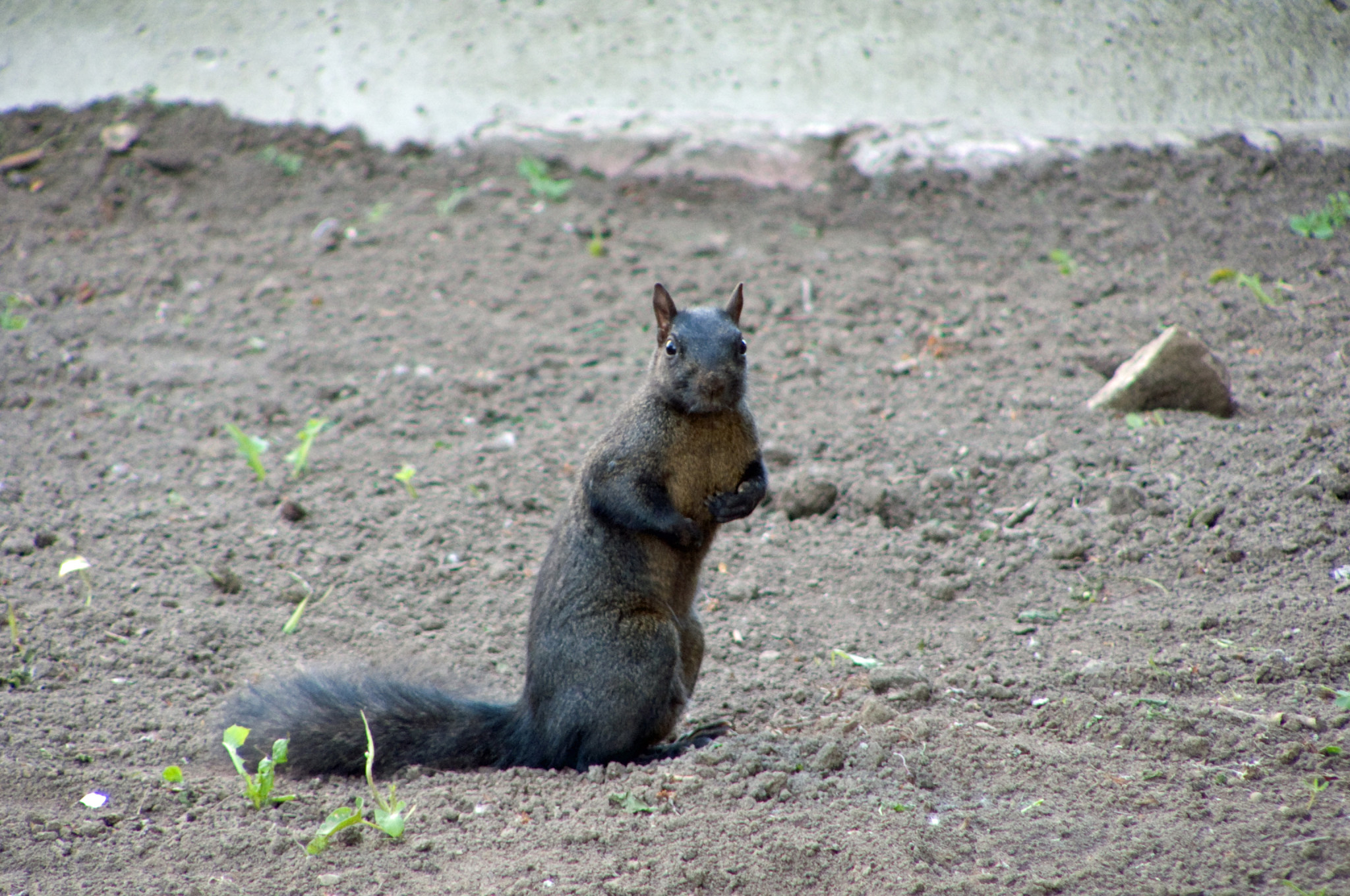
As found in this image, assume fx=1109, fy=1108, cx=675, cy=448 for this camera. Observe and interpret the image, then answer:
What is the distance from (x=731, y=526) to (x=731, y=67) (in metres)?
3.98

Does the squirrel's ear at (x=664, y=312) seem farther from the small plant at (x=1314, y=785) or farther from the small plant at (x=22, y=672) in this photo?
the small plant at (x=22, y=672)

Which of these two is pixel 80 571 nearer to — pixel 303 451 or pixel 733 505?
pixel 303 451

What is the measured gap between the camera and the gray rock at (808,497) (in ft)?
15.7

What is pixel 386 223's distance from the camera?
736 centimetres

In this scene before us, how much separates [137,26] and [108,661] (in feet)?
19.7

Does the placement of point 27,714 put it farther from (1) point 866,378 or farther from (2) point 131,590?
(1) point 866,378

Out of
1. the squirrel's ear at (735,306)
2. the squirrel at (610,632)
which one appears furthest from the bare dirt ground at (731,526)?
the squirrel's ear at (735,306)

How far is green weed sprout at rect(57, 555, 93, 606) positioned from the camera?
150 inches

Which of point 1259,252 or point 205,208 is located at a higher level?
point 205,208

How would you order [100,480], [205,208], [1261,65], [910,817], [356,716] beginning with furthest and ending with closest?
[205,208]
[1261,65]
[100,480]
[356,716]
[910,817]

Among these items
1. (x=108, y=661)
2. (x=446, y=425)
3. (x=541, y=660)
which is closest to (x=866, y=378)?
(x=446, y=425)

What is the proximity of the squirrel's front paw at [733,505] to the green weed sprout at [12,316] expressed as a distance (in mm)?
4940

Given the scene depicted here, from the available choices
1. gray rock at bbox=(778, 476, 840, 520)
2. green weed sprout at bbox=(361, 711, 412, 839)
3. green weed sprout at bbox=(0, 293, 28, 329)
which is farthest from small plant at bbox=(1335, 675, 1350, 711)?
green weed sprout at bbox=(0, 293, 28, 329)

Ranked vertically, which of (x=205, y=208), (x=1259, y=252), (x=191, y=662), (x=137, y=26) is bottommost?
(x=191, y=662)
